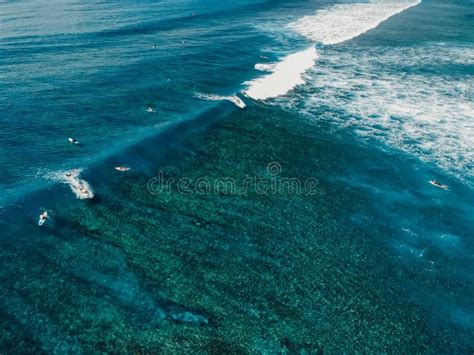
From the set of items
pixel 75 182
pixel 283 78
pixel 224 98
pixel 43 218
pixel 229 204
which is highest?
pixel 283 78

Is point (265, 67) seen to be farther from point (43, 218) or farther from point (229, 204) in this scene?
point (43, 218)

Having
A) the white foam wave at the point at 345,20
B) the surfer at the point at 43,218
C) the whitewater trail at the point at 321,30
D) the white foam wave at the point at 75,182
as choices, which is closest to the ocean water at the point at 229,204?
the white foam wave at the point at 75,182

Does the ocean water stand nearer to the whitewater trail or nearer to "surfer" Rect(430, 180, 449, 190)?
"surfer" Rect(430, 180, 449, 190)

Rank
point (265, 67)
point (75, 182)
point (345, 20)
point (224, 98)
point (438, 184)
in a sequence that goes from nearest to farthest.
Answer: point (75, 182) → point (438, 184) → point (224, 98) → point (265, 67) → point (345, 20)

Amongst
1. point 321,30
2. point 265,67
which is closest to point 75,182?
point 265,67

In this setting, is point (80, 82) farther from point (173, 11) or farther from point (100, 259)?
point (173, 11)

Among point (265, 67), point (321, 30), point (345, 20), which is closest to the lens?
point (265, 67)

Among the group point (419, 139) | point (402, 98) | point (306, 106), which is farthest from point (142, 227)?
point (402, 98)
